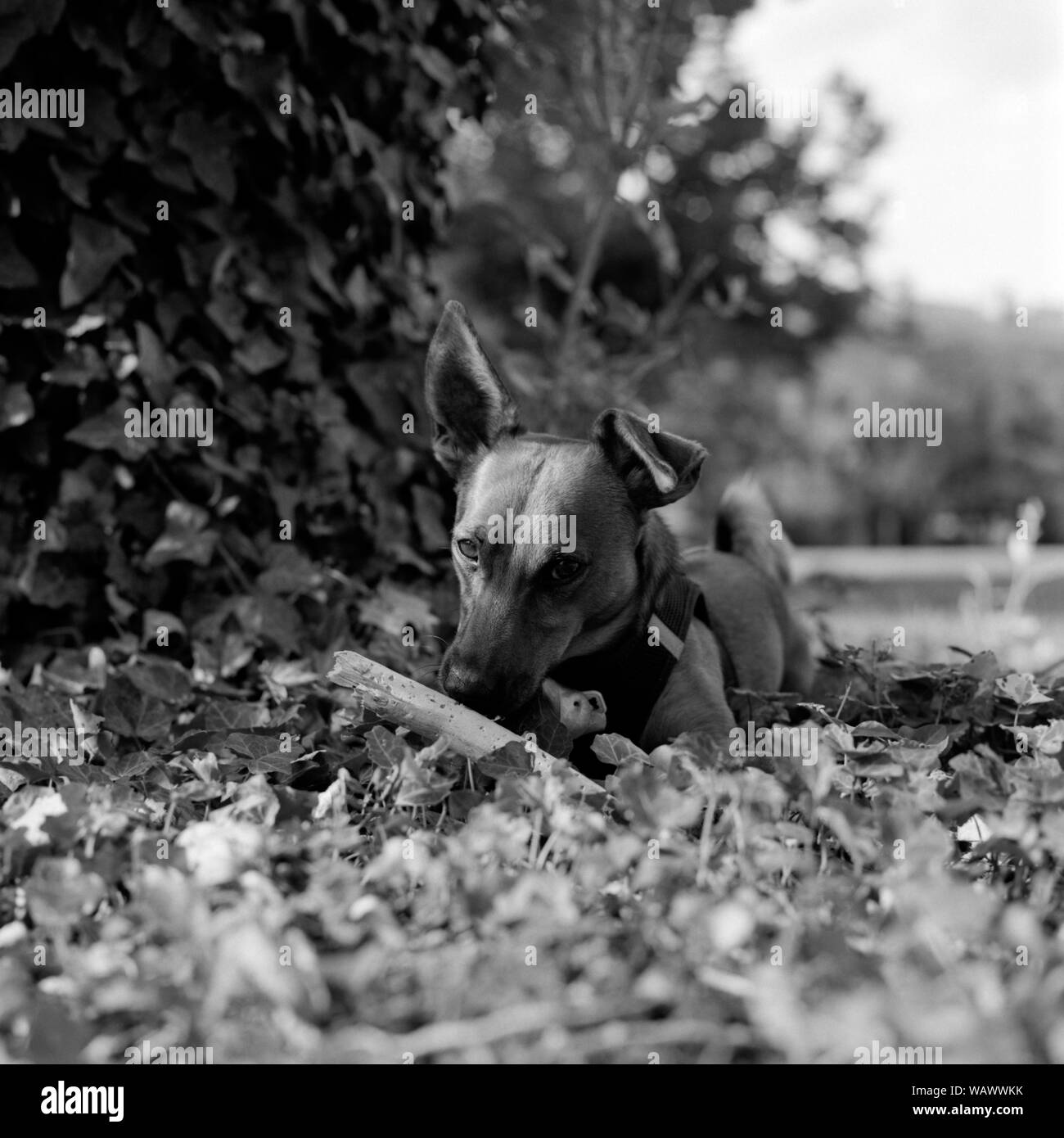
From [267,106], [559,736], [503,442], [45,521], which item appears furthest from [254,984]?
[267,106]

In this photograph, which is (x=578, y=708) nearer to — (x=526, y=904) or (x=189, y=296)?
(x=526, y=904)

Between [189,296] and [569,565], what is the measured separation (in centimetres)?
191

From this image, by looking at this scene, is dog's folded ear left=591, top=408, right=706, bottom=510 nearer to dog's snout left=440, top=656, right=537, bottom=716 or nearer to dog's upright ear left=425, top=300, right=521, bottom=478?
dog's upright ear left=425, top=300, right=521, bottom=478

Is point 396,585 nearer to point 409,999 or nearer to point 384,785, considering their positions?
point 384,785

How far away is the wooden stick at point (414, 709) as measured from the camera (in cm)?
284

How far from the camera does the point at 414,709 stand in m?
2.88

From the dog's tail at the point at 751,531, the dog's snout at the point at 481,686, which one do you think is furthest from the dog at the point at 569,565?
the dog's tail at the point at 751,531

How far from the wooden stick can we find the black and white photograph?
0.05 feet

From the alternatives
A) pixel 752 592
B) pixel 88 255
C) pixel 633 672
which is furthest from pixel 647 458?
pixel 88 255

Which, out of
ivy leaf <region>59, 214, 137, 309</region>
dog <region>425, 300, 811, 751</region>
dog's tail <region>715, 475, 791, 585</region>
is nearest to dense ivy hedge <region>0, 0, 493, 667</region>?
ivy leaf <region>59, 214, 137, 309</region>

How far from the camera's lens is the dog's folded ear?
125 inches

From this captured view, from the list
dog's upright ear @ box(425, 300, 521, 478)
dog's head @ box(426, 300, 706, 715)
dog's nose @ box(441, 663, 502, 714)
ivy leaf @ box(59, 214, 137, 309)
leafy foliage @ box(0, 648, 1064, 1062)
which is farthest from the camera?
ivy leaf @ box(59, 214, 137, 309)

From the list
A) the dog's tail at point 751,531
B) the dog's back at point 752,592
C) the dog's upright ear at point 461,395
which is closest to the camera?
the dog's upright ear at point 461,395

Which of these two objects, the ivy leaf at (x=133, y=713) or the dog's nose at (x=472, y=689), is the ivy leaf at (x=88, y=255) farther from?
the dog's nose at (x=472, y=689)
